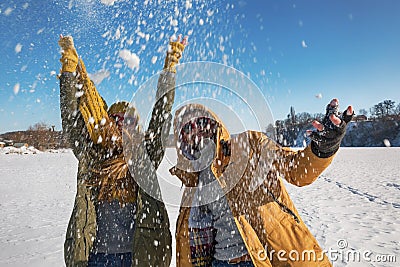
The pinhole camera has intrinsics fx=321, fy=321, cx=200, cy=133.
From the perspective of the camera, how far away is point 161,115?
7.59 feet

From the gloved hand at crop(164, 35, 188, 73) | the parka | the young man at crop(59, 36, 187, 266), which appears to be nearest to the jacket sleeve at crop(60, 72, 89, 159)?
the young man at crop(59, 36, 187, 266)

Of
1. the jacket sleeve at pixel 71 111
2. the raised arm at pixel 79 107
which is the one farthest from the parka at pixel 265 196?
the jacket sleeve at pixel 71 111

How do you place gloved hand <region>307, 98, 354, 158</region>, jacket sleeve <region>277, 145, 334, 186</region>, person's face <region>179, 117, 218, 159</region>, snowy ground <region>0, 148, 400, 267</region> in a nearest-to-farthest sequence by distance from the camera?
gloved hand <region>307, 98, 354, 158</region>, jacket sleeve <region>277, 145, 334, 186</region>, person's face <region>179, 117, 218, 159</region>, snowy ground <region>0, 148, 400, 267</region>

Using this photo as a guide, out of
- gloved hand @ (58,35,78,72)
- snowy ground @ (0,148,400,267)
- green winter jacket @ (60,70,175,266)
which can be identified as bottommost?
snowy ground @ (0,148,400,267)

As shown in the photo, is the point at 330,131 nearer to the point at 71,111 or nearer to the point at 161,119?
the point at 161,119

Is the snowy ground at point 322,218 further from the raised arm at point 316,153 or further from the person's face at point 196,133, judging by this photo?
the raised arm at point 316,153

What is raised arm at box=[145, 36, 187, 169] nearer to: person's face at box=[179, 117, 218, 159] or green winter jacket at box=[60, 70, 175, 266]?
green winter jacket at box=[60, 70, 175, 266]

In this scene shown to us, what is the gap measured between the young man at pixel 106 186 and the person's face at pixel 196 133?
185 mm

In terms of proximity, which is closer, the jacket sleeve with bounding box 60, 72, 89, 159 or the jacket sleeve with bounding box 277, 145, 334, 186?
the jacket sleeve with bounding box 277, 145, 334, 186

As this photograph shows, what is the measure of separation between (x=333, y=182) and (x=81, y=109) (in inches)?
537

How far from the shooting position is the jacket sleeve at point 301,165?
1.99 meters

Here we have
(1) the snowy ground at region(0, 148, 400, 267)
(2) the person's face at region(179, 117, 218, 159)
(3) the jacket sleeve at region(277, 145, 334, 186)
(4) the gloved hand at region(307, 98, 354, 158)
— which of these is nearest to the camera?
(4) the gloved hand at region(307, 98, 354, 158)

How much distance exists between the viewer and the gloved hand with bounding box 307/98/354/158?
1.86 metres

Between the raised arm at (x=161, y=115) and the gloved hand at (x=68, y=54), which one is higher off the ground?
the gloved hand at (x=68, y=54)
